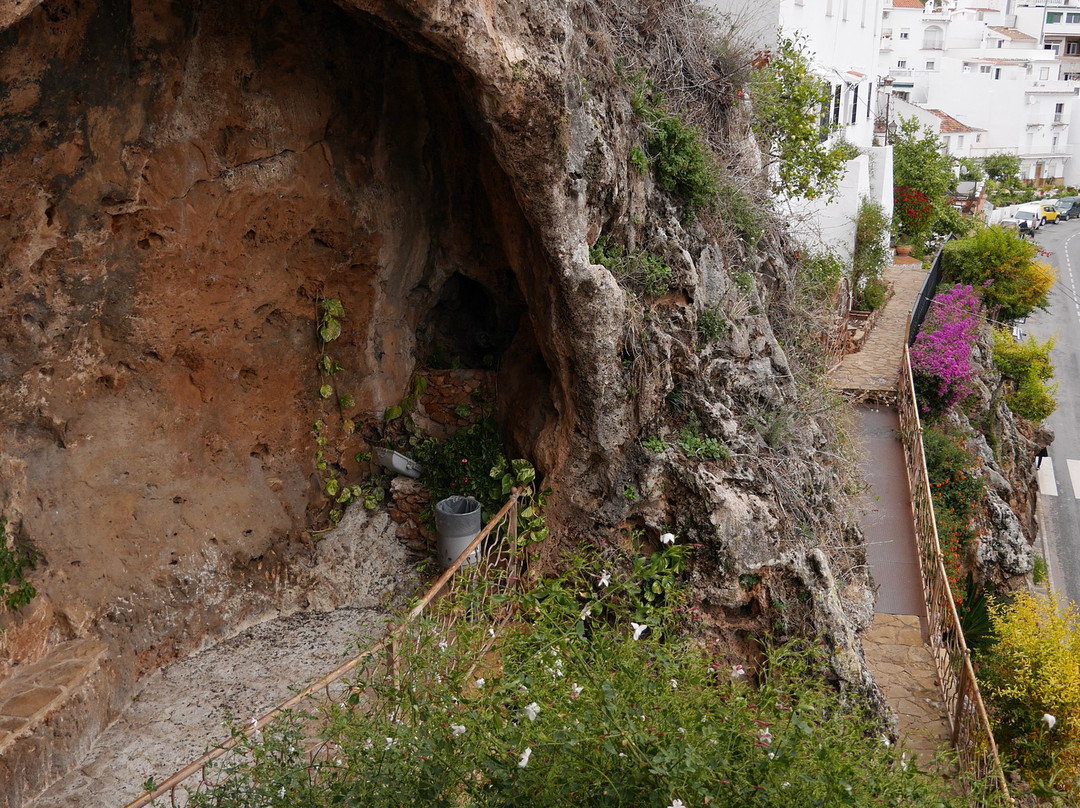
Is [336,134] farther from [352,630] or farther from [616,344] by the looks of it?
[352,630]

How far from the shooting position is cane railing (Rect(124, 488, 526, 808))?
17.0ft

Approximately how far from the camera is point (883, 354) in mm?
16781

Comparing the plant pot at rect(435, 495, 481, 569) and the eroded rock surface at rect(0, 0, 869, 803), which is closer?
the eroded rock surface at rect(0, 0, 869, 803)

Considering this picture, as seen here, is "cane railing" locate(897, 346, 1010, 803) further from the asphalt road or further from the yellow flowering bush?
the asphalt road

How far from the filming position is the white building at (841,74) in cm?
1346

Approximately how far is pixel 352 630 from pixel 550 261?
3710 millimetres

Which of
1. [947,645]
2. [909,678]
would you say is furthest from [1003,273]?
[909,678]

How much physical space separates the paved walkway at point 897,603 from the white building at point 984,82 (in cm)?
4317

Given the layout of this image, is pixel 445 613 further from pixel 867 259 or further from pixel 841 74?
pixel 867 259

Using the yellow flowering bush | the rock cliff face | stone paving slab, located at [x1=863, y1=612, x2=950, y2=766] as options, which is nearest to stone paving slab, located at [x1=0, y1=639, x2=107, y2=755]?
the rock cliff face

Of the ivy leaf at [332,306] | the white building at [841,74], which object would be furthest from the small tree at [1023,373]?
the ivy leaf at [332,306]

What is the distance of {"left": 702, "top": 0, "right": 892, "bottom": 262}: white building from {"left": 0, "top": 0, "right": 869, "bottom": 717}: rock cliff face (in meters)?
4.96

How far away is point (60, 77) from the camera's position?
6113mm

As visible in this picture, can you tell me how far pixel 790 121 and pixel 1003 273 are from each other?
12.1 m
